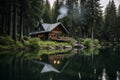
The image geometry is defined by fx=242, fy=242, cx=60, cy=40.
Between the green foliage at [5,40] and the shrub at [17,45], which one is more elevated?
the green foliage at [5,40]

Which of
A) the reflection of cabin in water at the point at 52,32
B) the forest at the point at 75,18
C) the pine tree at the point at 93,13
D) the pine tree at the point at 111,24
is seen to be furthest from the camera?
the pine tree at the point at 111,24

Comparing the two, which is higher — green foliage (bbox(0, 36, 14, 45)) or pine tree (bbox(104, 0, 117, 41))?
pine tree (bbox(104, 0, 117, 41))

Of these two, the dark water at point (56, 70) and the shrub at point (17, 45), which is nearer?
the dark water at point (56, 70)

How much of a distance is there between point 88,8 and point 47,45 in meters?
24.5

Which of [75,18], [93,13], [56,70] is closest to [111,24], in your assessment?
[75,18]

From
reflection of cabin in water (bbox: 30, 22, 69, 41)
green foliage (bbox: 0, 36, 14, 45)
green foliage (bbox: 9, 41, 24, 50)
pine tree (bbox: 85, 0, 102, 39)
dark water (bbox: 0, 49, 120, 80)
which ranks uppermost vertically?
pine tree (bbox: 85, 0, 102, 39)

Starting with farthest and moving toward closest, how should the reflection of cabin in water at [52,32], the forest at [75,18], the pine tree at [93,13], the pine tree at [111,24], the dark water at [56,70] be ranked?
the pine tree at [111,24], the pine tree at [93,13], the reflection of cabin in water at [52,32], the forest at [75,18], the dark water at [56,70]

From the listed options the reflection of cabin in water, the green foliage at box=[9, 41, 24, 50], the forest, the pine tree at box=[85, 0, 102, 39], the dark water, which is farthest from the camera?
the pine tree at box=[85, 0, 102, 39]

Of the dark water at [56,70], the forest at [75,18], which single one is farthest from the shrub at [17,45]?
the dark water at [56,70]

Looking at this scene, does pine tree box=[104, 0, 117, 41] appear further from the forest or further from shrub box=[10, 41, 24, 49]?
shrub box=[10, 41, 24, 49]

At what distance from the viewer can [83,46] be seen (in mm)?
56375

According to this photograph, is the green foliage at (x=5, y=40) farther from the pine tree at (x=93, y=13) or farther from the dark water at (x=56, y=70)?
the pine tree at (x=93, y=13)

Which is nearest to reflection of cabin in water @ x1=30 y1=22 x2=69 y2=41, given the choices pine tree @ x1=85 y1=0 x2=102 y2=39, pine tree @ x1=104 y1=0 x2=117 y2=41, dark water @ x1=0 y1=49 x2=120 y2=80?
pine tree @ x1=85 y1=0 x2=102 y2=39

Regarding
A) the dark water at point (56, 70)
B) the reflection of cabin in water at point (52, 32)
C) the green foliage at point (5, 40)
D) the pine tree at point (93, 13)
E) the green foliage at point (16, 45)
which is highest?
the pine tree at point (93, 13)
